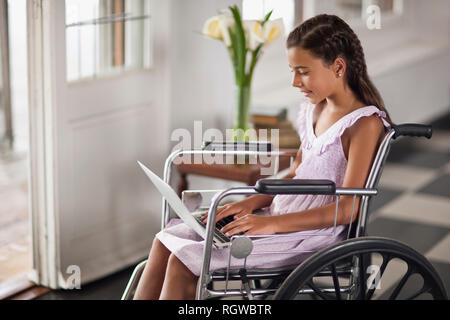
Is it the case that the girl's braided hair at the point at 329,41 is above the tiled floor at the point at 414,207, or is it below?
above

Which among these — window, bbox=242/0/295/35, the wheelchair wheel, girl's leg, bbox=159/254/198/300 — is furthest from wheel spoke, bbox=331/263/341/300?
A: window, bbox=242/0/295/35

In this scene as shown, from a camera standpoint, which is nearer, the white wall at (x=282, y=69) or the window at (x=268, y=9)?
the white wall at (x=282, y=69)

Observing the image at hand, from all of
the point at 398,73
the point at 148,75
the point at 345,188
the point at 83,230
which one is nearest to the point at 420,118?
the point at 398,73

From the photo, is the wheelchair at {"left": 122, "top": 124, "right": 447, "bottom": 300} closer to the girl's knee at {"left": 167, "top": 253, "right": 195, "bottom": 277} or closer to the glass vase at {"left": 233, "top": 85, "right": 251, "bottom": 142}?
the girl's knee at {"left": 167, "top": 253, "right": 195, "bottom": 277}

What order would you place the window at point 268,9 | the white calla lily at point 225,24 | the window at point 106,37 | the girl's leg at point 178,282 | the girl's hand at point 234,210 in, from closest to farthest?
the girl's leg at point 178,282
the girl's hand at point 234,210
the window at point 106,37
the white calla lily at point 225,24
the window at point 268,9

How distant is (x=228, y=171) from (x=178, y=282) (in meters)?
0.98

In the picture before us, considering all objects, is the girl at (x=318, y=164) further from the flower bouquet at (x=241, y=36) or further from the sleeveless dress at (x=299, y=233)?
the flower bouquet at (x=241, y=36)

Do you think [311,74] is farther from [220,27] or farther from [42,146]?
[42,146]

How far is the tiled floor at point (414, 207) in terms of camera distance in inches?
103

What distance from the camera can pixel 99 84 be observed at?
254 centimetres

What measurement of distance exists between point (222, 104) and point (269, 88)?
0.53 m

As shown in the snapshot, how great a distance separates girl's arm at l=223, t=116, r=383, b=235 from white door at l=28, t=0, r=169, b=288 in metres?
0.92

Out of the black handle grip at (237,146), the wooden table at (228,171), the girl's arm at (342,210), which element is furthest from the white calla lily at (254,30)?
the girl's arm at (342,210)

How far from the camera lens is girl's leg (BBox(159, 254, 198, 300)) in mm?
1678
